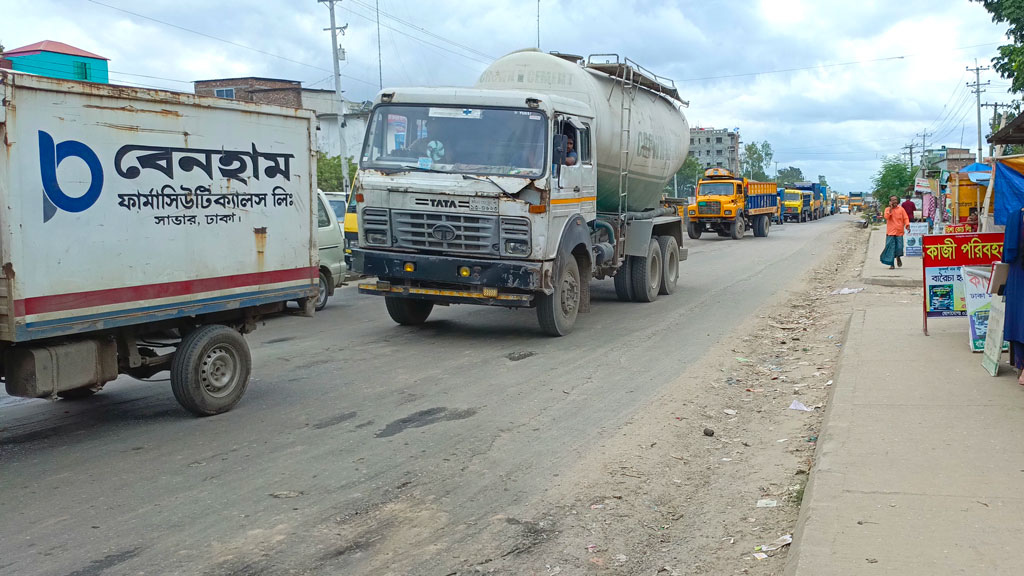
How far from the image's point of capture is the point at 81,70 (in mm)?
18781

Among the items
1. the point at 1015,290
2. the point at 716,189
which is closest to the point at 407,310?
the point at 1015,290

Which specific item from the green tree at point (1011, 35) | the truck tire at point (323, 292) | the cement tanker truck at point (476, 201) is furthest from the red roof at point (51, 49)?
the green tree at point (1011, 35)

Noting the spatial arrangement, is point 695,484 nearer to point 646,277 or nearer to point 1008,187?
point 1008,187

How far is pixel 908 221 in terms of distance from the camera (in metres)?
20.1

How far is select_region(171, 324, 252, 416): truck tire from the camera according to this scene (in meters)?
7.05

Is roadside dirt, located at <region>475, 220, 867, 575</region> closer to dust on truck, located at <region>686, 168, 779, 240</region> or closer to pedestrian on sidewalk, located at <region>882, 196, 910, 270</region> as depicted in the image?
pedestrian on sidewalk, located at <region>882, 196, 910, 270</region>

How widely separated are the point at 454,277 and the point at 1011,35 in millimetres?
22143

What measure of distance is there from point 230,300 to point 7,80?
2.47 metres

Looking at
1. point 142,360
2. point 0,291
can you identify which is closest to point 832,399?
point 142,360

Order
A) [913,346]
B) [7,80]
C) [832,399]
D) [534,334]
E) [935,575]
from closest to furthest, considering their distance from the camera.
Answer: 1. [935,575]
2. [7,80]
3. [832,399]
4. [913,346]
5. [534,334]

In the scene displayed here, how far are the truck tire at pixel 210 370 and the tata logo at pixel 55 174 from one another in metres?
1.49

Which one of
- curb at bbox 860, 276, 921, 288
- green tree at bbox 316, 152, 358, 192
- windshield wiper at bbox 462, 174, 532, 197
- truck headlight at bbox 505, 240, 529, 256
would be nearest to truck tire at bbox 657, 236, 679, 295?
curb at bbox 860, 276, 921, 288

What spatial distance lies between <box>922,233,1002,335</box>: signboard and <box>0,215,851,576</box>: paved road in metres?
2.70

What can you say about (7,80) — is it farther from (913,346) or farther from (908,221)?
(908,221)
